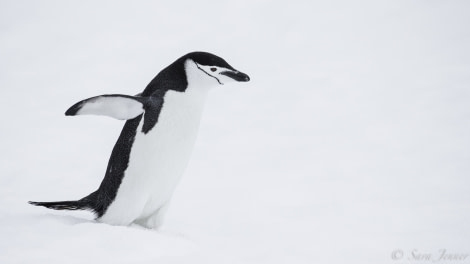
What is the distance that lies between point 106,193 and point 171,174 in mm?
350

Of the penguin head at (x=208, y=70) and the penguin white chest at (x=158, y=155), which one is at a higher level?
the penguin head at (x=208, y=70)

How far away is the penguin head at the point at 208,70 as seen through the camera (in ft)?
9.15

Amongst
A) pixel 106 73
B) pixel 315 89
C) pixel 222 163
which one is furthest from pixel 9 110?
pixel 315 89

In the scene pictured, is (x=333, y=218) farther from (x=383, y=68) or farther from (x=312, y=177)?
(x=383, y=68)

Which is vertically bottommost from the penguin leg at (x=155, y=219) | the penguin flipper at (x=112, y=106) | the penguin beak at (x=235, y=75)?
the penguin leg at (x=155, y=219)

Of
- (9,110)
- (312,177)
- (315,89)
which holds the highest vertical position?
(315,89)

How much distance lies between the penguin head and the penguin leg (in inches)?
26.9

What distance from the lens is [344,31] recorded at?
12.5 meters

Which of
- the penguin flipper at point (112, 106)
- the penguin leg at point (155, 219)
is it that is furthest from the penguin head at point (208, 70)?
the penguin leg at point (155, 219)

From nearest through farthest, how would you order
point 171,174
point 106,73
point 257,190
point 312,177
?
point 171,174, point 257,190, point 312,177, point 106,73

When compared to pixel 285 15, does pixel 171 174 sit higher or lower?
lower

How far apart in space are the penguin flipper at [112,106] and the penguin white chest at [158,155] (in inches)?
3.1

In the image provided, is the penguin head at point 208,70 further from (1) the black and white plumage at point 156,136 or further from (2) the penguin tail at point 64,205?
(2) the penguin tail at point 64,205

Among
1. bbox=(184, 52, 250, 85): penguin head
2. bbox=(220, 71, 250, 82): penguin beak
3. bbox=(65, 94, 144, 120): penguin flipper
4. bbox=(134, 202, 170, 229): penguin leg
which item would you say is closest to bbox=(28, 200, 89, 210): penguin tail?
bbox=(134, 202, 170, 229): penguin leg
